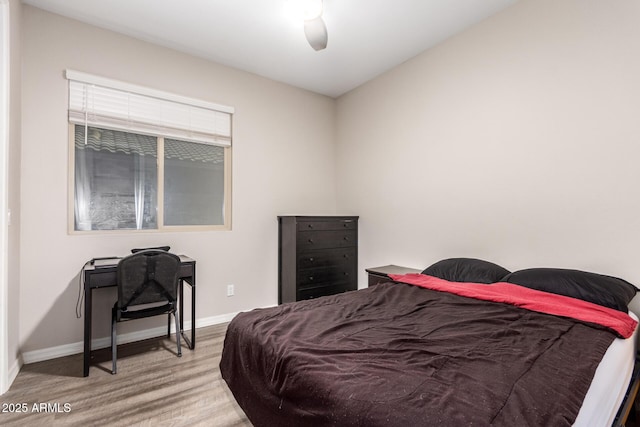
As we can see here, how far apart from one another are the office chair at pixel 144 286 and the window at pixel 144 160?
0.78 meters

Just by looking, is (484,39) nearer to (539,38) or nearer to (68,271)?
(539,38)

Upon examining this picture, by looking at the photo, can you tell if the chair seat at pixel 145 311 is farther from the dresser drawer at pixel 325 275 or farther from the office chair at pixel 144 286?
the dresser drawer at pixel 325 275

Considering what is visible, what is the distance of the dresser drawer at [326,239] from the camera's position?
3.47 metres

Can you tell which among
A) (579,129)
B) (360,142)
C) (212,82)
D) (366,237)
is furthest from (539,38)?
(212,82)

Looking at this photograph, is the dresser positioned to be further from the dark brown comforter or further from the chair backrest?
the dark brown comforter

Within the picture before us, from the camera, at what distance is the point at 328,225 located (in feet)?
12.1

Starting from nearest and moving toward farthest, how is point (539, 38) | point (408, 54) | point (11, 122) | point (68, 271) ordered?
point (11, 122), point (539, 38), point (68, 271), point (408, 54)

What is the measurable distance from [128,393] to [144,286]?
0.73 meters

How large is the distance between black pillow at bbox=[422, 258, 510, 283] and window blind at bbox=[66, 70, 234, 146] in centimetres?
262

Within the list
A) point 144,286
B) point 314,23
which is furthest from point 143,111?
point 314,23

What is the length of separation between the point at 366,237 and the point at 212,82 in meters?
2.58

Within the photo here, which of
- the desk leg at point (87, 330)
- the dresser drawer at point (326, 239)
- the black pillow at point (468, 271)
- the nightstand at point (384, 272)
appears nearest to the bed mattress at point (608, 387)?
the black pillow at point (468, 271)

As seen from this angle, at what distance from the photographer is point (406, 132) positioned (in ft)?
11.1

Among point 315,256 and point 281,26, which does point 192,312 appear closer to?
point 315,256
